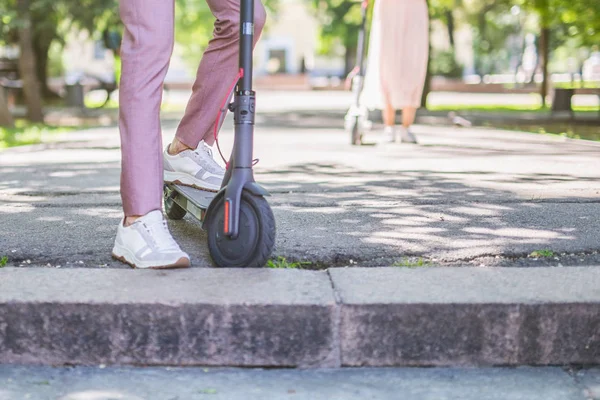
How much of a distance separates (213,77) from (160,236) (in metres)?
0.87

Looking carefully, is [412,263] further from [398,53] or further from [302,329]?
[398,53]

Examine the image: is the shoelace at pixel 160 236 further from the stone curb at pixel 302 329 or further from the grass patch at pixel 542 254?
the grass patch at pixel 542 254

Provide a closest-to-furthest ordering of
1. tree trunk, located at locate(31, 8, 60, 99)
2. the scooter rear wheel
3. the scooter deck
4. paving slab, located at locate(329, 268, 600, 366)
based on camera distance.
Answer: paving slab, located at locate(329, 268, 600, 366)
the scooter rear wheel
the scooter deck
tree trunk, located at locate(31, 8, 60, 99)

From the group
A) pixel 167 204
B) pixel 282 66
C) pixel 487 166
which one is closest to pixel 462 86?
pixel 282 66

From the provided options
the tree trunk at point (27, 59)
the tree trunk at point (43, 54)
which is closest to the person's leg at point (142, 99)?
the tree trunk at point (27, 59)

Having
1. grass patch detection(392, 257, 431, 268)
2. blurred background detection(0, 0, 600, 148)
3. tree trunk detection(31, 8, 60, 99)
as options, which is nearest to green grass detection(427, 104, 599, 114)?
blurred background detection(0, 0, 600, 148)

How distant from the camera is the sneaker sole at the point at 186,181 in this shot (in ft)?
12.5

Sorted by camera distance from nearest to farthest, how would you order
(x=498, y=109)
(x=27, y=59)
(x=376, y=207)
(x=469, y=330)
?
(x=469, y=330) < (x=376, y=207) < (x=27, y=59) < (x=498, y=109)

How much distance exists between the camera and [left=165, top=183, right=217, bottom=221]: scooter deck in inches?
143

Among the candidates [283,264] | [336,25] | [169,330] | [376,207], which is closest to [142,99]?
[283,264]

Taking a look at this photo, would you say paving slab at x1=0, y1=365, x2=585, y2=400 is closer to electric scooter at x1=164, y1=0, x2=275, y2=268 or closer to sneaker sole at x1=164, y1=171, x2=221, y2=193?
electric scooter at x1=164, y1=0, x2=275, y2=268

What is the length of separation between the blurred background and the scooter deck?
7.87m

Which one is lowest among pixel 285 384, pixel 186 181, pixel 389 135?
pixel 389 135

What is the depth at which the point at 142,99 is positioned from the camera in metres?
3.29
